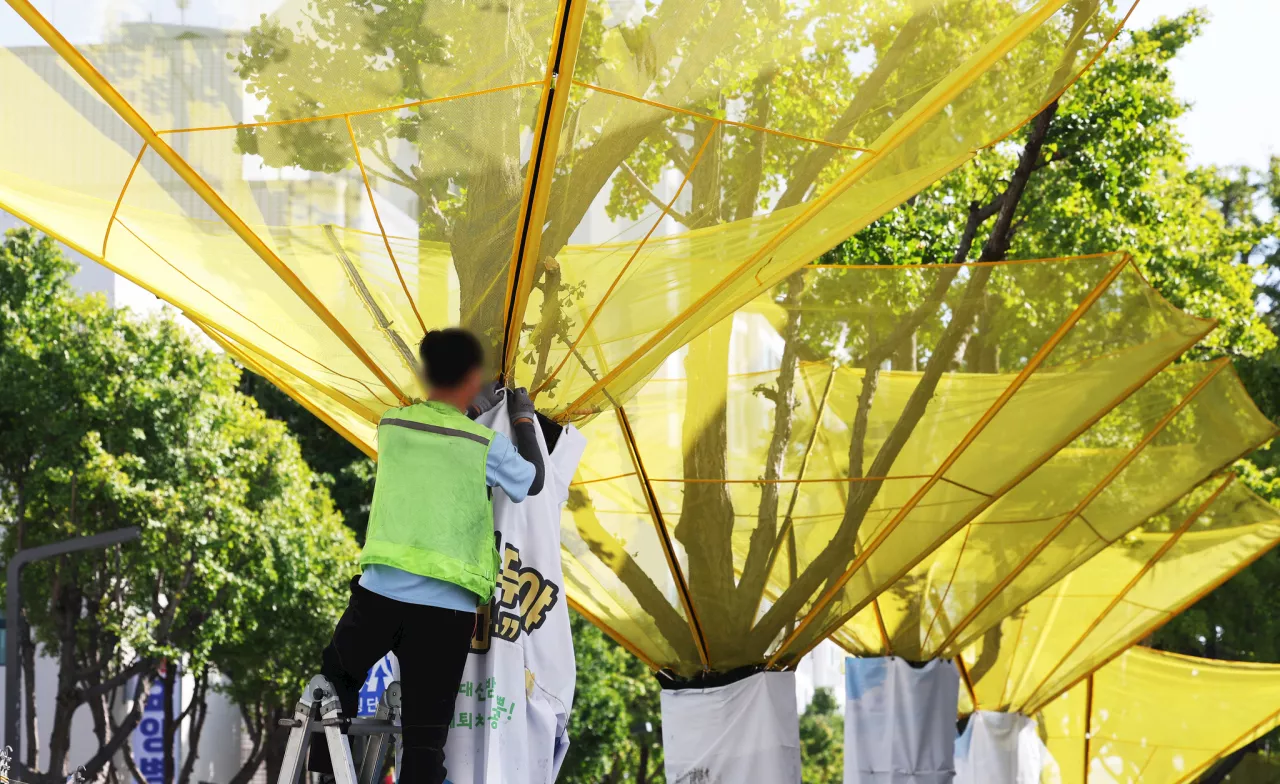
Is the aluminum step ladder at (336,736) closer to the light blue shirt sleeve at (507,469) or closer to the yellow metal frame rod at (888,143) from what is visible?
the light blue shirt sleeve at (507,469)

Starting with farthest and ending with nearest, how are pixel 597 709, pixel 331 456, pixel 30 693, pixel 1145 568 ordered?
pixel 331 456, pixel 597 709, pixel 30 693, pixel 1145 568

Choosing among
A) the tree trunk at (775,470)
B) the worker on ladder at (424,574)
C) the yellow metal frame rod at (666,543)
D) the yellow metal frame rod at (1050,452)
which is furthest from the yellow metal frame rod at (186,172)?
the yellow metal frame rod at (1050,452)

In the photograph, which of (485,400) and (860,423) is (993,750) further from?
(485,400)

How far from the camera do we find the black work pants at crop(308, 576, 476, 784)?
12.4 feet

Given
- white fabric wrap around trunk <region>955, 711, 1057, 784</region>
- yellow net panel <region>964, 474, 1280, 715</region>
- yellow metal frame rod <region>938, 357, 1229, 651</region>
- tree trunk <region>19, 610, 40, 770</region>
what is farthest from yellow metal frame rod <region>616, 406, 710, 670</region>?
tree trunk <region>19, 610, 40, 770</region>

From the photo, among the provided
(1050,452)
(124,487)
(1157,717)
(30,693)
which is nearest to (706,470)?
(1050,452)

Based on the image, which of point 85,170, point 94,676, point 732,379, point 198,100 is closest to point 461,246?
point 198,100

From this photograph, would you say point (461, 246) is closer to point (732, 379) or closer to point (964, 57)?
point (964, 57)

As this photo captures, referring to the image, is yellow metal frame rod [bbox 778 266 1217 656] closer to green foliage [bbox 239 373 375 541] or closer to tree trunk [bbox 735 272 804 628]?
tree trunk [bbox 735 272 804 628]

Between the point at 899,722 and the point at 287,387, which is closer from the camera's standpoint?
the point at 287,387

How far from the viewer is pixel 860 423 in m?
8.10

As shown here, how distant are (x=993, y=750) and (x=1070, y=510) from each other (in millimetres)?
4192

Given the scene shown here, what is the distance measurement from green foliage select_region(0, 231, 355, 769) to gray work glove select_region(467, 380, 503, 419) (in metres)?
13.7

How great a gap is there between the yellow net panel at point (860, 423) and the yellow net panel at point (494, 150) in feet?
8.90
